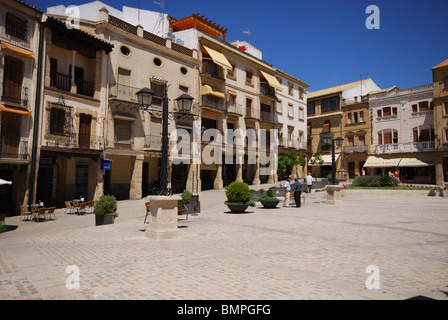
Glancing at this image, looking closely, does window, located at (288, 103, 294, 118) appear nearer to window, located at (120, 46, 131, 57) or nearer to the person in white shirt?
the person in white shirt

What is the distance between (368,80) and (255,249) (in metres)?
44.4

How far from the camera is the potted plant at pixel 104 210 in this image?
11953 mm

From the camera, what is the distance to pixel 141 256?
6609 millimetres

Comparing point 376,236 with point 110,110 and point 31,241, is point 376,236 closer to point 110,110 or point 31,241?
point 31,241

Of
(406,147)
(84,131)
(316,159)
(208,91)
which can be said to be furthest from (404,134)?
(84,131)

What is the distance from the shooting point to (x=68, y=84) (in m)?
19.2

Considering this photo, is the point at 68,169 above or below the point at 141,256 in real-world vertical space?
above

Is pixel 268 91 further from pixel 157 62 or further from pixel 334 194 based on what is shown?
pixel 334 194

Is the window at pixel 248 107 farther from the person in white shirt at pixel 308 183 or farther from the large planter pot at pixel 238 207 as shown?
the large planter pot at pixel 238 207

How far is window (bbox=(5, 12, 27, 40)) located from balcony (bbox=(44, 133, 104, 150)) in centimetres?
555

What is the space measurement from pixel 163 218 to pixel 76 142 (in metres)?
13.1

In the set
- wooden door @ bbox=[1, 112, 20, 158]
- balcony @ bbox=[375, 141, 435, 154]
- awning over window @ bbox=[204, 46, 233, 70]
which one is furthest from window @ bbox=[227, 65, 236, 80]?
balcony @ bbox=[375, 141, 435, 154]

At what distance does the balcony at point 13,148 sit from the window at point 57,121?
1.79m

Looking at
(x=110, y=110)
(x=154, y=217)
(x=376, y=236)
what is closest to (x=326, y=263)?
(x=376, y=236)
